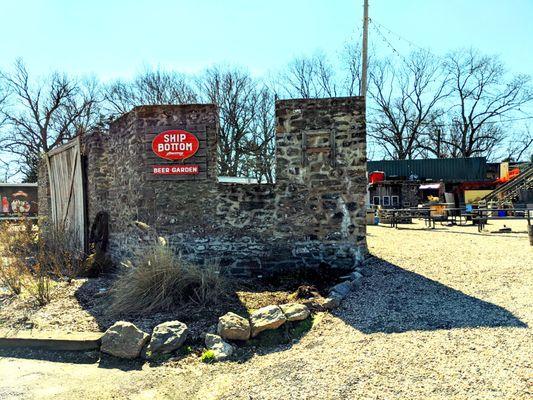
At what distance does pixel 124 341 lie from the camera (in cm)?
482

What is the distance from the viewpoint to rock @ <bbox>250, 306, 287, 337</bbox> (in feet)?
16.7

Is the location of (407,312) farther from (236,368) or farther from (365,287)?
(236,368)

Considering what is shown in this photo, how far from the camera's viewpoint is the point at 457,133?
142 feet

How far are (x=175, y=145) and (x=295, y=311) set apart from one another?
4.34 m

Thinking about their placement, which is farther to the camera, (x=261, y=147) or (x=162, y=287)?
(x=261, y=147)

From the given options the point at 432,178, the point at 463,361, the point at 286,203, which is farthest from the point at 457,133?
the point at 463,361

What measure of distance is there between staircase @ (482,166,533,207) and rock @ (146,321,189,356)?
2123cm

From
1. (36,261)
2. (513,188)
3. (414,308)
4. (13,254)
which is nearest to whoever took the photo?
(414,308)

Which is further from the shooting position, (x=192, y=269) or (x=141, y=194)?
(x=141, y=194)

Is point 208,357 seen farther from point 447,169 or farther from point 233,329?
point 447,169

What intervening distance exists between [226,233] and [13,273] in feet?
12.3

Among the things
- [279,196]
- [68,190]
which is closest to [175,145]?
[279,196]

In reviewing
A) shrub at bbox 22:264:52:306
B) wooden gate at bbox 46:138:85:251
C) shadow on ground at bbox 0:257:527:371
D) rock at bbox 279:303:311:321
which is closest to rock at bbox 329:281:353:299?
shadow on ground at bbox 0:257:527:371

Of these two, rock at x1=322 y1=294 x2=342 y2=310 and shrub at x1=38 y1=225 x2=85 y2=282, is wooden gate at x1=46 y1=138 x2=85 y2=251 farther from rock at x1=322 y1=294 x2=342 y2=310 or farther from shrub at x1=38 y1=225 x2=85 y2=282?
rock at x1=322 y1=294 x2=342 y2=310
